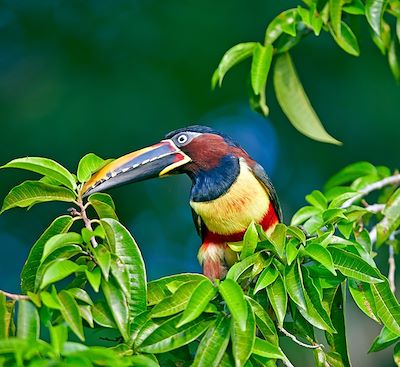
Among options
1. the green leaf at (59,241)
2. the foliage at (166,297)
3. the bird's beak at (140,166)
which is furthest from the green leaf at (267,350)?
the bird's beak at (140,166)

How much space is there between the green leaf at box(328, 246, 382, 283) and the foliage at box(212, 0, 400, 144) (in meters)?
0.98

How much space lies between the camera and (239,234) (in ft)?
10.5

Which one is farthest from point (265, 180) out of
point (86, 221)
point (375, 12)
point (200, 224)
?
point (86, 221)

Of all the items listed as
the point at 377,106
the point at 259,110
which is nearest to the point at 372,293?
the point at 259,110

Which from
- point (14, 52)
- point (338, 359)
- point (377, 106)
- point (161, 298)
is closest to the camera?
point (161, 298)

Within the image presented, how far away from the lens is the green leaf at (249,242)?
2369mm

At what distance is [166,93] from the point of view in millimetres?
6551

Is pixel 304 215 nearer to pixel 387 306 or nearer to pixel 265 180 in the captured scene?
pixel 265 180

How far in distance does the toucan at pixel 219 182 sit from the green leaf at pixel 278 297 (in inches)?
33.8

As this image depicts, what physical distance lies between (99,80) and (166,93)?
536 mm

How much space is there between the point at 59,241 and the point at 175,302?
0.33 metres

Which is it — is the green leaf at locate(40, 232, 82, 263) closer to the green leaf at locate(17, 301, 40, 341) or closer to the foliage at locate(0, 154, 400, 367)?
the foliage at locate(0, 154, 400, 367)

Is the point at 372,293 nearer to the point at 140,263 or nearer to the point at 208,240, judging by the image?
the point at 140,263

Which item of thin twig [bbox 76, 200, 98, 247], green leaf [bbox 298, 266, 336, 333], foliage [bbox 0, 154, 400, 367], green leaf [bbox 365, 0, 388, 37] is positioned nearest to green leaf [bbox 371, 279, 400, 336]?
foliage [bbox 0, 154, 400, 367]
